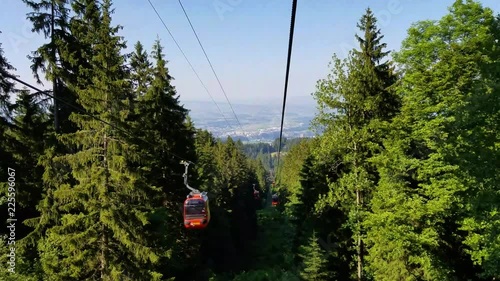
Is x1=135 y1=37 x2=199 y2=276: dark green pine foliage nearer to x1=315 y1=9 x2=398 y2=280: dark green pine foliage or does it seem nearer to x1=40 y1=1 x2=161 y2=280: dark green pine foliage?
x1=40 y1=1 x2=161 y2=280: dark green pine foliage

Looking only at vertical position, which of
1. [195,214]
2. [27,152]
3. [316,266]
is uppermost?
[27,152]

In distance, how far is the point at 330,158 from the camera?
902 inches

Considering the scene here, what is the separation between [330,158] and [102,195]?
13282mm

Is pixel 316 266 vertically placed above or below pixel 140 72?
below

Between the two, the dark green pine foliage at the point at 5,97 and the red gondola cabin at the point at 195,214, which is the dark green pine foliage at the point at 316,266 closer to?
the red gondola cabin at the point at 195,214

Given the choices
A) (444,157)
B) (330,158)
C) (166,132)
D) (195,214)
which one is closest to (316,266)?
(330,158)

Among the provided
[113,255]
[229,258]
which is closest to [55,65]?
[113,255]

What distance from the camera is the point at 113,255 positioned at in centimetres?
1582

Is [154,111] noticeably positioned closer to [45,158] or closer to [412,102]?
[45,158]

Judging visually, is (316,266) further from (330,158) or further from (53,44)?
(53,44)

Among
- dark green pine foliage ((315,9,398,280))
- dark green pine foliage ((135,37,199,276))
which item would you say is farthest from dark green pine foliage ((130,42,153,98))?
dark green pine foliage ((315,9,398,280))

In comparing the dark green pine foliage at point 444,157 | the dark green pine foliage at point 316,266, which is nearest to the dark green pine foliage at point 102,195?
the dark green pine foliage at point 316,266

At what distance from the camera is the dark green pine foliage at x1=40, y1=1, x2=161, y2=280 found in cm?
1512

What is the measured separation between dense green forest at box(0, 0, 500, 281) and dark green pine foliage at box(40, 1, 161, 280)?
0.18ft
